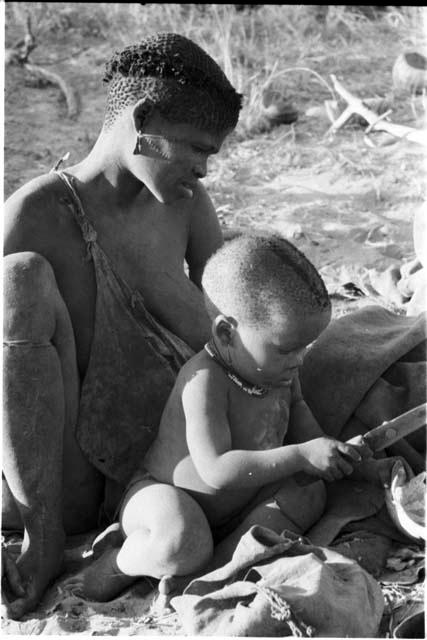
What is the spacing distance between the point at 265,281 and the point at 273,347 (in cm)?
18

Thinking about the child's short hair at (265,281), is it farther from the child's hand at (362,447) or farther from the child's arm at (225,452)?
the child's hand at (362,447)

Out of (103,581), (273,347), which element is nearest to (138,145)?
(273,347)

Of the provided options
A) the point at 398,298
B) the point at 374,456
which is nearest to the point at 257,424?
the point at 374,456

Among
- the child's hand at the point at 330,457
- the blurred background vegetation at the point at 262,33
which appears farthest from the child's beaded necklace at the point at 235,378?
the blurred background vegetation at the point at 262,33

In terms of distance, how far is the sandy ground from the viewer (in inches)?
243

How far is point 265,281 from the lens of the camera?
11.1 feet

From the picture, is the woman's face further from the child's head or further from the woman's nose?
the child's head

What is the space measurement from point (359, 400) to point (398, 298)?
1.47 metres

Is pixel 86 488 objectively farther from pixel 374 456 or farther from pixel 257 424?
pixel 374 456

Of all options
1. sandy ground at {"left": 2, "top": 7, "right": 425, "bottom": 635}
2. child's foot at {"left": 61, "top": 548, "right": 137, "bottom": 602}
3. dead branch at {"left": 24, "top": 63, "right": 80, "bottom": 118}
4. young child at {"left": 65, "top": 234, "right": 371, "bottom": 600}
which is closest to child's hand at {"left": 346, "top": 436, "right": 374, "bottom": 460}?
young child at {"left": 65, "top": 234, "right": 371, "bottom": 600}

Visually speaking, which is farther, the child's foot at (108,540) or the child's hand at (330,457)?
the child's foot at (108,540)

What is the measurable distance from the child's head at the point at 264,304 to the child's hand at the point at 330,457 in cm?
23

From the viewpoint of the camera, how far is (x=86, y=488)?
12.4 ft

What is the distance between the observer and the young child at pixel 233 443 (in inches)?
133
